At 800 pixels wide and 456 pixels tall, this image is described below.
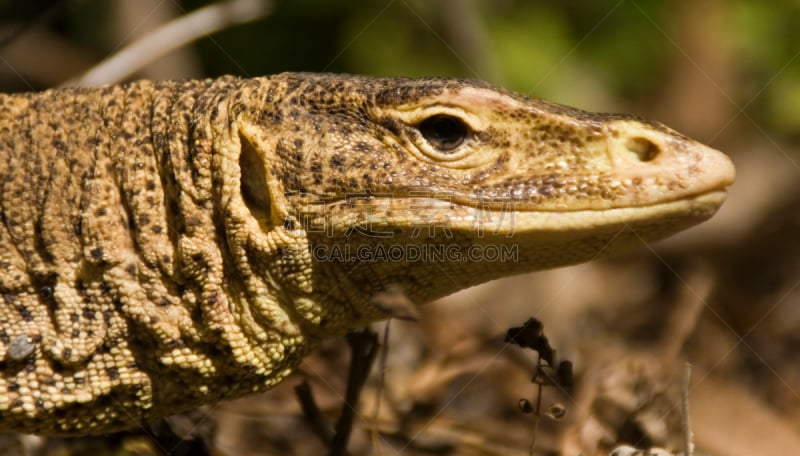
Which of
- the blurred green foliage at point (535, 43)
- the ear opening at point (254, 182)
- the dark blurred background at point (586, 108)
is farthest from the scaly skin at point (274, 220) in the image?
the blurred green foliage at point (535, 43)

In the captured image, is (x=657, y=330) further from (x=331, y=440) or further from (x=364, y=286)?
(x=364, y=286)

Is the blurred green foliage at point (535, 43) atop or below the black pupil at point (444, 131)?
atop

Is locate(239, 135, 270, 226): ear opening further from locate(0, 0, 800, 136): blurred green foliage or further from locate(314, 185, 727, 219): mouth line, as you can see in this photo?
locate(0, 0, 800, 136): blurred green foliage

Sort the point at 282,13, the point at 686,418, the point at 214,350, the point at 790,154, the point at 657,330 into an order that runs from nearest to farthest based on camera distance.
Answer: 1. the point at 686,418
2. the point at 214,350
3. the point at 657,330
4. the point at 790,154
5. the point at 282,13

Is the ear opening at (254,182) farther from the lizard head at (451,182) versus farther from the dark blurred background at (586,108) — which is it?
the dark blurred background at (586,108)

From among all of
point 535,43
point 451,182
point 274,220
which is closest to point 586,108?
point 535,43

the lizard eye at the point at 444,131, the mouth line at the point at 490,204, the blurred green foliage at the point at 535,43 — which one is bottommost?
the mouth line at the point at 490,204

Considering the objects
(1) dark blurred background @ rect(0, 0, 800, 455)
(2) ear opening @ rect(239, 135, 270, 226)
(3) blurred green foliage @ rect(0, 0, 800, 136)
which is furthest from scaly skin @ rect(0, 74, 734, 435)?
(3) blurred green foliage @ rect(0, 0, 800, 136)

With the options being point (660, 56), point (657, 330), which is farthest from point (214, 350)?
point (660, 56)
